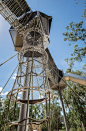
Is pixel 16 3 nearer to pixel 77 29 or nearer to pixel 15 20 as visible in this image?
pixel 15 20

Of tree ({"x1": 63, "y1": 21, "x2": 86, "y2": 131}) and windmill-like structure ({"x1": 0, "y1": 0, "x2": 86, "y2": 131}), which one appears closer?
windmill-like structure ({"x1": 0, "y1": 0, "x2": 86, "y2": 131})

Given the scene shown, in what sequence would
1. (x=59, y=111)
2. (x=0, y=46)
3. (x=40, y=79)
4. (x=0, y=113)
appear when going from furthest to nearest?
1. (x=59, y=111)
2. (x=0, y=113)
3. (x=0, y=46)
4. (x=40, y=79)

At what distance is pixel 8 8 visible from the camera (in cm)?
346

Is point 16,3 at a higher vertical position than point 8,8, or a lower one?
higher

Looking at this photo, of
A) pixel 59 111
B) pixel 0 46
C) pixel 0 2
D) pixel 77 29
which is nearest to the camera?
pixel 0 2

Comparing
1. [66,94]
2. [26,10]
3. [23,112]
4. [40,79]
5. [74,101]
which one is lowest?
[23,112]

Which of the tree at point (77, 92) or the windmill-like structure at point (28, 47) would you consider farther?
the tree at point (77, 92)

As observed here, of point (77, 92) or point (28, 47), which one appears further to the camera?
point (77, 92)

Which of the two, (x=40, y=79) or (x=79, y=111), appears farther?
(x=79, y=111)

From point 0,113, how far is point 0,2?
1442cm

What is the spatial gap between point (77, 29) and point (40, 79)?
7750 millimetres

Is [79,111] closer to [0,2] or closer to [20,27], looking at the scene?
[20,27]

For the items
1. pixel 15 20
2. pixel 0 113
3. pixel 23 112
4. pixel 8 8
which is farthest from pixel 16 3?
pixel 0 113

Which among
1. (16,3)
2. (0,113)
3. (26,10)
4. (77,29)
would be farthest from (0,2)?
(0,113)
